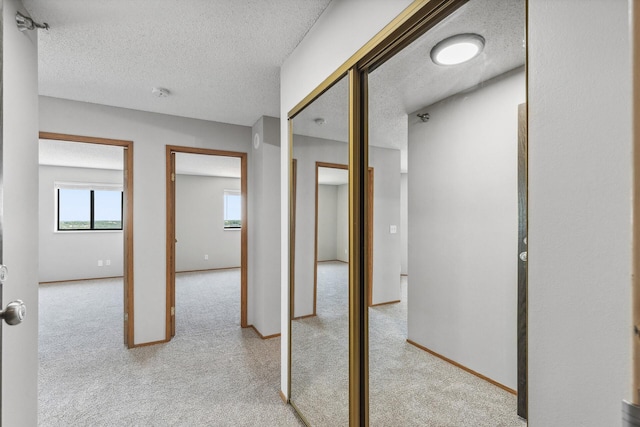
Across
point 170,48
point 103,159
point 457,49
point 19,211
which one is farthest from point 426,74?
point 103,159

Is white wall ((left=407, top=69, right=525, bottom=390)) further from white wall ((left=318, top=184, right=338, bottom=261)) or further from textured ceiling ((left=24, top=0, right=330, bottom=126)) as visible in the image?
textured ceiling ((left=24, top=0, right=330, bottom=126))

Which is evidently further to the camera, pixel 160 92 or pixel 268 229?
pixel 268 229

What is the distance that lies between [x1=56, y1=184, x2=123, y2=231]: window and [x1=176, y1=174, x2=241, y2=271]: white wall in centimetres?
131

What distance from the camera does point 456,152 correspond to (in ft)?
3.47

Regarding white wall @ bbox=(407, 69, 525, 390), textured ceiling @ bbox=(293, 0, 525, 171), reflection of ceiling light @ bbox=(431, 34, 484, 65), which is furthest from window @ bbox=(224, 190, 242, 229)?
reflection of ceiling light @ bbox=(431, 34, 484, 65)

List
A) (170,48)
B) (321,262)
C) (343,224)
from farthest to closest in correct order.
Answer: (170,48)
(321,262)
(343,224)

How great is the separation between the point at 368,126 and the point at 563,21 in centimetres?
88

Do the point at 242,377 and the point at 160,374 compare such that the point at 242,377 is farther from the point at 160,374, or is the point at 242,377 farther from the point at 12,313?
the point at 12,313

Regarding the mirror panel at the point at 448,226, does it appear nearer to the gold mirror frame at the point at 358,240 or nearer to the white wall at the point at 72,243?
the gold mirror frame at the point at 358,240

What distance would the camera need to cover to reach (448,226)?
1099 millimetres

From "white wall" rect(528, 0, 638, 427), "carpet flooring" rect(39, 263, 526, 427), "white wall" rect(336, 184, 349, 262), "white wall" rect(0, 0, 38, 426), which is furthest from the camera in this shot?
"white wall" rect(336, 184, 349, 262)

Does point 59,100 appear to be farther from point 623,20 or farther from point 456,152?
point 623,20

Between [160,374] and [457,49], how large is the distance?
10.0 feet

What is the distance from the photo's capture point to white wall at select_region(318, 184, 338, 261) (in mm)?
1755
